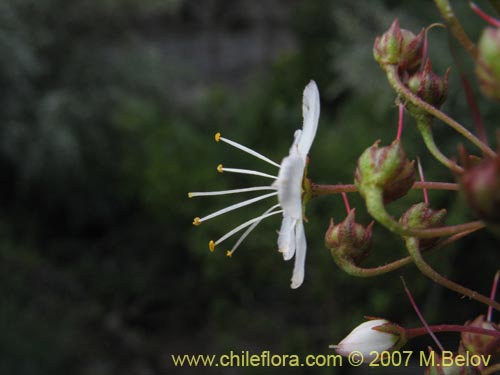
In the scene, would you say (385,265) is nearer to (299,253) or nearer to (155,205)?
(299,253)

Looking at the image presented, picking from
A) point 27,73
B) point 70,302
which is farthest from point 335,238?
point 27,73

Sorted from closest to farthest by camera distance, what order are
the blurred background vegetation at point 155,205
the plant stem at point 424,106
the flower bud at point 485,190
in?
1. the flower bud at point 485,190
2. the plant stem at point 424,106
3. the blurred background vegetation at point 155,205

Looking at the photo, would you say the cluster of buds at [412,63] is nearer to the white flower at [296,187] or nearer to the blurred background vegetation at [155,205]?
the white flower at [296,187]

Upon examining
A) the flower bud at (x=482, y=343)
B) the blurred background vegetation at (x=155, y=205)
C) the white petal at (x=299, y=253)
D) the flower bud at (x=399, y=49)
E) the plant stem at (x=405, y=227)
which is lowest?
the flower bud at (x=482, y=343)

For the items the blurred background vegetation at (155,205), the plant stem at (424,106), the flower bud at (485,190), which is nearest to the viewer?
the flower bud at (485,190)

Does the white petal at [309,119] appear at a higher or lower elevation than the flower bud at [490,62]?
higher

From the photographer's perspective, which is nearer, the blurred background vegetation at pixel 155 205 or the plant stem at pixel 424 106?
the plant stem at pixel 424 106

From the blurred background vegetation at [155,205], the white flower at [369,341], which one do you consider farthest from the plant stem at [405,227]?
the blurred background vegetation at [155,205]
